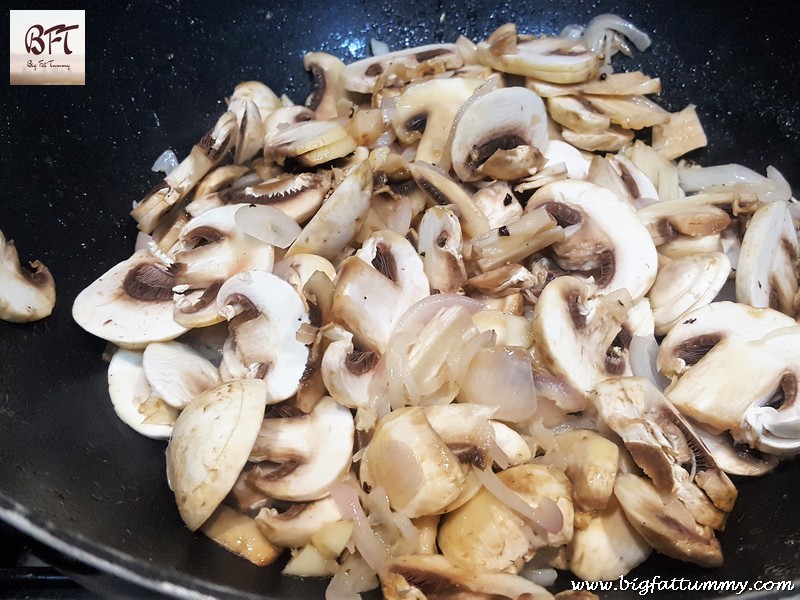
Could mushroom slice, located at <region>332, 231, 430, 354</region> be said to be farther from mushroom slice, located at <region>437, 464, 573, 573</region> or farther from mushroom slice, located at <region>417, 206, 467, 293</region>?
mushroom slice, located at <region>437, 464, 573, 573</region>

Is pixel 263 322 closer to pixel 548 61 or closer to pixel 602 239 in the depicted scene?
pixel 602 239

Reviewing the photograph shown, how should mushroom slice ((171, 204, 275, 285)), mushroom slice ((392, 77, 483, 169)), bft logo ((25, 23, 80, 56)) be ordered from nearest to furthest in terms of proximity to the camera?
mushroom slice ((171, 204, 275, 285)) → bft logo ((25, 23, 80, 56)) → mushroom slice ((392, 77, 483, 169))

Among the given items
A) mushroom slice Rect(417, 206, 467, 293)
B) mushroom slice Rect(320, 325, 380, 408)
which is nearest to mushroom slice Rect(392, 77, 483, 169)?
mushroom slice Rect(417, 206, 467, 293)

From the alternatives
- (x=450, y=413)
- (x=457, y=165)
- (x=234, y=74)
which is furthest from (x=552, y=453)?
(x=234, y=74)

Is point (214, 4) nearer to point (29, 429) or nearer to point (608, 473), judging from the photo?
point (29, 429)

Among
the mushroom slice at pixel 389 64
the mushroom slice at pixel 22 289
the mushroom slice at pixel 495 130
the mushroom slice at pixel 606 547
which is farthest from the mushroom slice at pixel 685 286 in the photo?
the mushroom slice at pixel 22 289

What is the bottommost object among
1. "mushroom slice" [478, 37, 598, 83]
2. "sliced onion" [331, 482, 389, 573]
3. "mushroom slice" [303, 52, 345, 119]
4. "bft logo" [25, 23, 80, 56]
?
"sliced onion" [331, 482, 389, 573]
